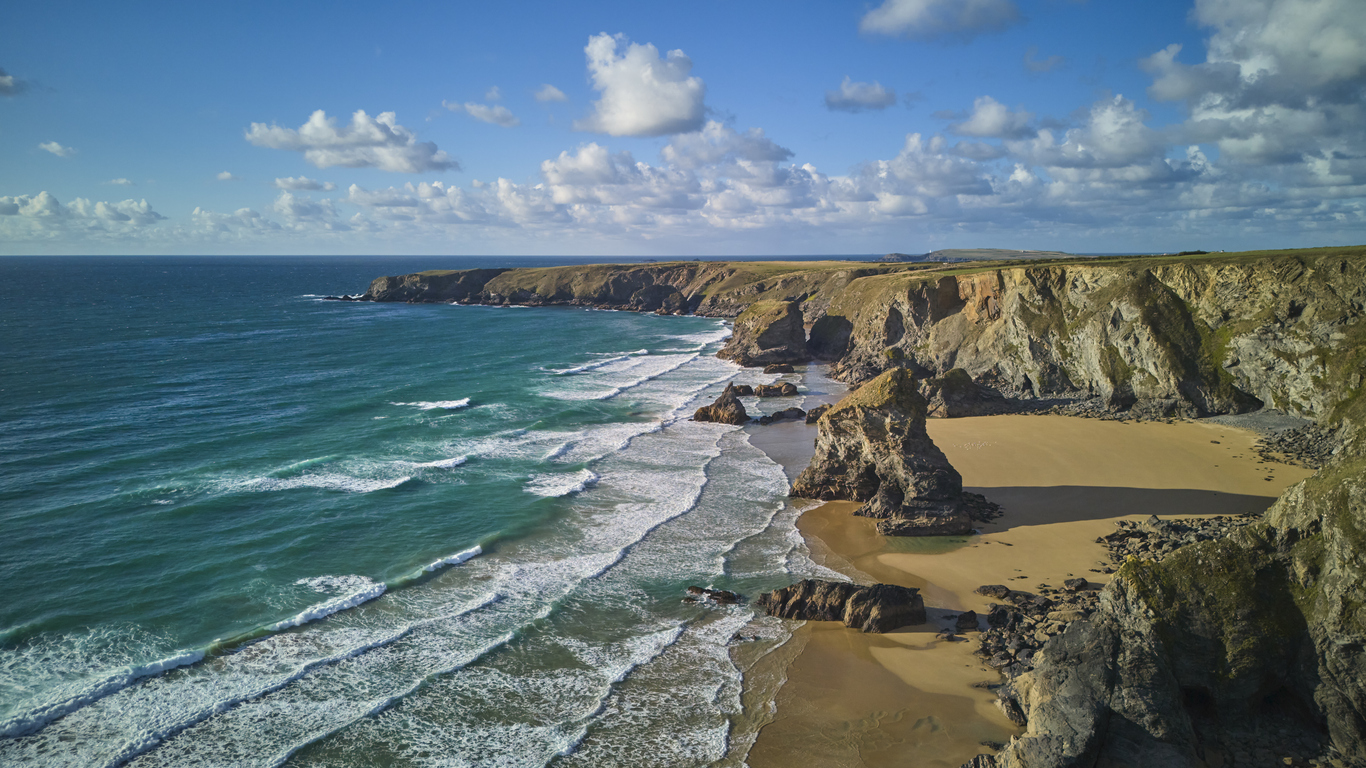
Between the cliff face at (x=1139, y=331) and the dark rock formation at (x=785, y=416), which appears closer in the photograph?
the cliff face at (x=1139, y=331)

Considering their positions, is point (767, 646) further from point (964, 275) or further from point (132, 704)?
point (964, 275)

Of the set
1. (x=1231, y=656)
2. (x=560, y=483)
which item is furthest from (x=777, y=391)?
(x=1231, y=656)

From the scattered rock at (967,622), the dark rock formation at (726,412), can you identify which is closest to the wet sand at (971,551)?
the scattered rock at (967,622)

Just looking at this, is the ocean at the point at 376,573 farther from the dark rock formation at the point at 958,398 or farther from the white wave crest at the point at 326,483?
the dark rock formation at the point at 958,398

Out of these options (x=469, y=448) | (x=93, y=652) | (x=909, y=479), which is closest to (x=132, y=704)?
(x=93, y=652)

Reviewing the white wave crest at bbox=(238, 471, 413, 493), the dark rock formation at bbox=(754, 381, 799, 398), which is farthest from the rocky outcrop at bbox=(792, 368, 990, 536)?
the dark rock formation at bbox=(754, 381, 799, 398)

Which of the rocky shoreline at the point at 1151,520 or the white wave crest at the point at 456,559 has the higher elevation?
the rocky shoreline at the point at 1151,520

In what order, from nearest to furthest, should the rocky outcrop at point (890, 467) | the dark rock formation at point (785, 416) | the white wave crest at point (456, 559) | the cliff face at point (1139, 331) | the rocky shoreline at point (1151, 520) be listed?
the rocky shoreline at point (1151, 520) → the white wave crest at point (456, 559) → the rocky outcrop at point (890, 467) → the cliff face at point (1139, 331) → the dark rock formation at point (785, 416)
